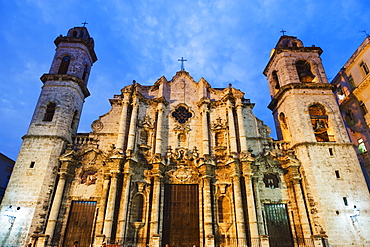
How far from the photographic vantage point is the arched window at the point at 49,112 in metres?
18.7

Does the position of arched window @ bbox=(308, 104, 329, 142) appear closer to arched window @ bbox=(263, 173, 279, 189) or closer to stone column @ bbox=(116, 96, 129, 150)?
arched window @ bbox=(263, 173, 279, 189)

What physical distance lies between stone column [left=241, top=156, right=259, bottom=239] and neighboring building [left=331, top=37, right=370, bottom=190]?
515 inches

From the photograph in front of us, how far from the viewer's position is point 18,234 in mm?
14305

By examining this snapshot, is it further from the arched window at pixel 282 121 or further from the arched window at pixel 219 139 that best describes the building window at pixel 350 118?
the arched window at pixel 219 139

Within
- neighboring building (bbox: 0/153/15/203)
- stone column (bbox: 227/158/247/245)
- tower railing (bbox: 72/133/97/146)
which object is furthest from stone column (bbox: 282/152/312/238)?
neighboring building (bbox: 0/153/15/203)

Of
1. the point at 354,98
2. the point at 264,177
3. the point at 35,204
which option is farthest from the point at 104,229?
the point at 354,98

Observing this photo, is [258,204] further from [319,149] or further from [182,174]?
[319,149]

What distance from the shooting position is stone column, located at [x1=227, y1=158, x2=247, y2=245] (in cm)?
1544

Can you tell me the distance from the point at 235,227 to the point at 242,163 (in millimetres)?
4396

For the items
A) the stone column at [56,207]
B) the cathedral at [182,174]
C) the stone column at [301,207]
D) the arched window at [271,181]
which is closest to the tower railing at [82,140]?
the cathedral at [182,174]

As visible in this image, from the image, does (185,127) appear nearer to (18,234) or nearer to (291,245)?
(291,245)

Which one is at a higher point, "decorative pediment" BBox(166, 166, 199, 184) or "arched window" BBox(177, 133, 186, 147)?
"arched window" BBox(177, 133, 186, 147)

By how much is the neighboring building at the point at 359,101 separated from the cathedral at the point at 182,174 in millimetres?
4739

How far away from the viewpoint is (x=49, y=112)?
19078mm
